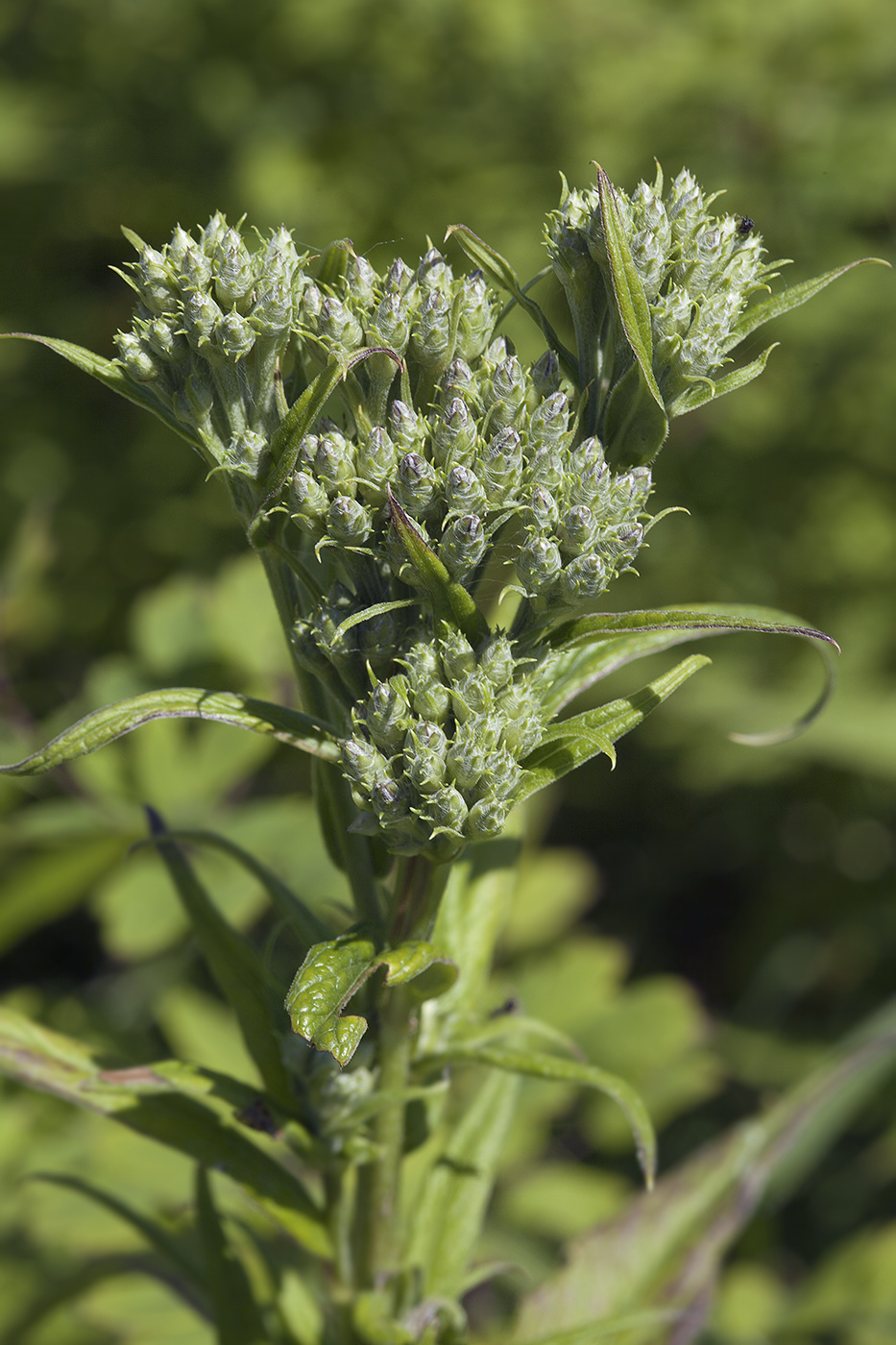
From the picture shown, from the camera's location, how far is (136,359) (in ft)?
3.70

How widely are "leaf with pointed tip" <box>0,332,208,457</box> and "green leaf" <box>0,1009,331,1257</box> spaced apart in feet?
2.49

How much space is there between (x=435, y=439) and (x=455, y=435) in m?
0.03

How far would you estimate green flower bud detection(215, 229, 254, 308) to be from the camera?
1.10 meters

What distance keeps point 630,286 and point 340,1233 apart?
4.10 ft

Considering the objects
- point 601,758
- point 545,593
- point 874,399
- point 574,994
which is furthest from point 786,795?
point 545,593

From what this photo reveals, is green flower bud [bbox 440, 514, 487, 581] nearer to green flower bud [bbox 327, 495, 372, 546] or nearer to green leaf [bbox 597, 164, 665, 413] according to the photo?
green flower bud [bbox 327, 495, 372, 546]

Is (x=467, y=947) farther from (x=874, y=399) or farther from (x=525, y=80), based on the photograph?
(x=525, y=80)

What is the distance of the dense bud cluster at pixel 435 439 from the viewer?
3.51 ft

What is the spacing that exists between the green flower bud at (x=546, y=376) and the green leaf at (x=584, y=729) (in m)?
0.34

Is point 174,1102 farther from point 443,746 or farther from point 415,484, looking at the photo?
point 415,484

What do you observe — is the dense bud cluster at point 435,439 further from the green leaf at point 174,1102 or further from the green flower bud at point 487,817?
the green leaf at point 174,1102

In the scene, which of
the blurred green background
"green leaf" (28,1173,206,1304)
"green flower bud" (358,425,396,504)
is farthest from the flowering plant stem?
the blurred green background

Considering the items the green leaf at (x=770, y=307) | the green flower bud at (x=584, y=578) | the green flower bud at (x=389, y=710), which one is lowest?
the green flower bud at (x=389, y=710)

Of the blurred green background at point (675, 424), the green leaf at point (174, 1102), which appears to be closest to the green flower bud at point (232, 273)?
the green leaf at point (174, 1102)
